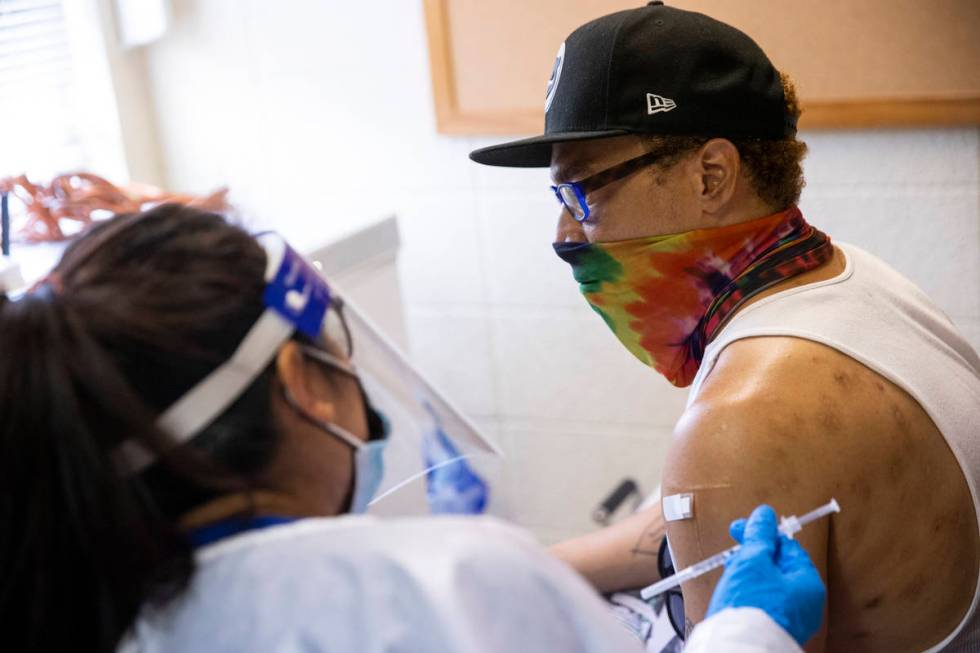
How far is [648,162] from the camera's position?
4.19 feet

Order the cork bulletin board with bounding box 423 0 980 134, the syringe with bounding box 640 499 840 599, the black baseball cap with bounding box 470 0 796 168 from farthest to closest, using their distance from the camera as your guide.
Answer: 1. the cork bulletin board with bounding box 423 0 980 134
2. the black baseball cap with bounding box 470 0 796 168
3. the syringe with bounding box 640 499 840 599

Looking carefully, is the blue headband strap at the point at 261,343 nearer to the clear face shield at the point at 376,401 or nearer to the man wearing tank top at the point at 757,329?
the clear face shield at the point at 376,401

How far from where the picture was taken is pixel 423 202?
2406 mm

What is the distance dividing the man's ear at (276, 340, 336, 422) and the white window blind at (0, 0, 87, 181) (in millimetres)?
1758

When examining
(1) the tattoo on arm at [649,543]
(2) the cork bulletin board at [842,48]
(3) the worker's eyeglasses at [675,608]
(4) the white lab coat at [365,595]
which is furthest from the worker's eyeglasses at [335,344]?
(2) the cork bulletin board at [842,48]

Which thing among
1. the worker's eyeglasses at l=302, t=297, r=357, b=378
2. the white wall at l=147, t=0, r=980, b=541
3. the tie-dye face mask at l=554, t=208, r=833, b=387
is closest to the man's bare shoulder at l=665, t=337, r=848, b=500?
the tie-dye face mask at l=554, t=208, r=833, b=387

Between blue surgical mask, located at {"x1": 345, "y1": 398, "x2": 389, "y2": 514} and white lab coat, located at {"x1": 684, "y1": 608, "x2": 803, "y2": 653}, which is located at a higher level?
blue surgical mask, located at {"x1": 345, "y1": 398, "x2": 389, "y2": 514}

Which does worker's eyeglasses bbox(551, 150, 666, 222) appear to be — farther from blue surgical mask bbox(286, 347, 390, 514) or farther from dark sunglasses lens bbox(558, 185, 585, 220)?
blue surgical mask bbox(286, 347, 390, 514)

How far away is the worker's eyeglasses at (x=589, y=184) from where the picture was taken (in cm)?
128

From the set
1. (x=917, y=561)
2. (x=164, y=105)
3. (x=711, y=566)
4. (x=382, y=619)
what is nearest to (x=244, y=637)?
(x=382, y=619)

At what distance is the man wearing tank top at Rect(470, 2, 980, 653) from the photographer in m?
1.07

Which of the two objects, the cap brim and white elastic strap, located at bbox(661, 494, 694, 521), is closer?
white elastic strap, located at bbox(661, 494, 694, 521)

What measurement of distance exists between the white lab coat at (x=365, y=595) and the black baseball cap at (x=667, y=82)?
65 cm

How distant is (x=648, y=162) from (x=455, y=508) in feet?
1.66
